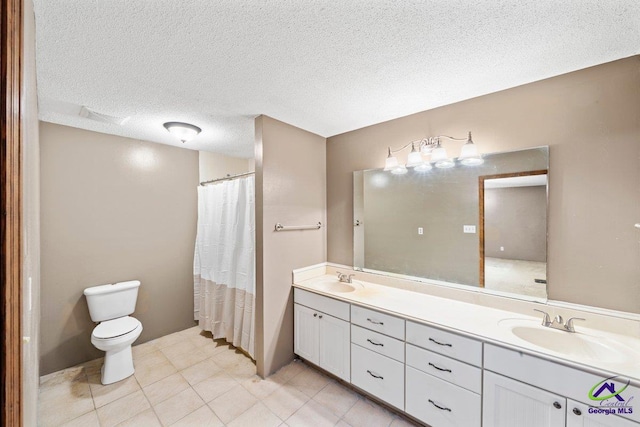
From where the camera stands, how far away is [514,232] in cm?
172

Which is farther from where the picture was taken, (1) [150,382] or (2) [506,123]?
(1) [150,382]

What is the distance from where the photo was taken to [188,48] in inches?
51.9

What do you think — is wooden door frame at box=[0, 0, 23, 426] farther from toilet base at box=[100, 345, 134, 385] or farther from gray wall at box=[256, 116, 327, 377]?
toilet base at box=[100, 345, 134, 385]

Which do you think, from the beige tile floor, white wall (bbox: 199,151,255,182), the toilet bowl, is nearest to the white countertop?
the beige tile floor

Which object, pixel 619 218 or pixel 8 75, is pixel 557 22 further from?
pixel 8 75

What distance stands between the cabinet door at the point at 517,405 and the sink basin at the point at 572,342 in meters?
0.25

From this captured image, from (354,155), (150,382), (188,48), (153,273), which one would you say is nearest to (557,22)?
(354,155)

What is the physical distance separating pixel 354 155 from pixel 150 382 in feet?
9.11

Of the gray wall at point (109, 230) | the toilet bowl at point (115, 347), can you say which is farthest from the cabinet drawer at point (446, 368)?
the gray wall at point (109, 230)

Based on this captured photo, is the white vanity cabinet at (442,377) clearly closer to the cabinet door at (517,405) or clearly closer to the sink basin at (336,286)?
the cabinet door at (517,405)

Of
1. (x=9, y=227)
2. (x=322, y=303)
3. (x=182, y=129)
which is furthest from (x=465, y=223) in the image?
(x=182, y=129)

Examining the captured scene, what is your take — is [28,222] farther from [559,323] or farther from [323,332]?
[559,323]

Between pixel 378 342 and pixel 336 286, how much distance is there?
71 centimetres

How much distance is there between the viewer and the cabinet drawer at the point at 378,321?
1.68 metres
